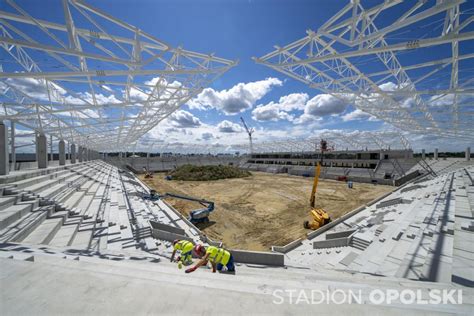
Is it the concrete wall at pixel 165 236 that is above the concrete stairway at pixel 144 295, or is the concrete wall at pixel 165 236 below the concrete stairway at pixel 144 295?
below

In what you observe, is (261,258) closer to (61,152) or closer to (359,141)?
(61,152)

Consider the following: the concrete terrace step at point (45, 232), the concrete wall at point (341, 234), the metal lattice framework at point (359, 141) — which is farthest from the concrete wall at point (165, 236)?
the metal lattice framework at point (359, 141)

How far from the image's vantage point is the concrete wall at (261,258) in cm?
727

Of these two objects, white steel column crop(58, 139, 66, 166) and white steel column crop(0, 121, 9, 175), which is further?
white steel column crop(58, 139, 66, 166)

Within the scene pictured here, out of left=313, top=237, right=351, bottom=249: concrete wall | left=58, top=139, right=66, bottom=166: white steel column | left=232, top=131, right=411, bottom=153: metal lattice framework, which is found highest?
left=232, top=131, right=411, bottom=153: metal lattice framework

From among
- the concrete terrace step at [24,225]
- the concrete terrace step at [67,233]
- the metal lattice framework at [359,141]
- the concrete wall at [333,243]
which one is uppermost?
the metal lattice framework at [359,141]

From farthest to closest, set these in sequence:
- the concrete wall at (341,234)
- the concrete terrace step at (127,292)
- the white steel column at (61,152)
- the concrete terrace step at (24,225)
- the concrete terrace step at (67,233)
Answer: the white steel column at (61,152)
the concrete wall at (341,234)
the concrete terrace step at (67,233)
the concrete terrace step at (24,225)
the concrete terrace step at (127,292)

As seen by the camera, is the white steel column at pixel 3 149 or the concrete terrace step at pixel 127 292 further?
the white steel column at pixel 3 149

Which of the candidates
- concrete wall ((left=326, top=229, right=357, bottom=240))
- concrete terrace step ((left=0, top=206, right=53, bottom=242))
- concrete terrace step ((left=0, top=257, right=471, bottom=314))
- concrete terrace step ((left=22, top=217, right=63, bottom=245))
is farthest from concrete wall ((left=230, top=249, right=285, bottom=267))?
concrete terrace step ((left=0, top=206, right=53, bottom=242))

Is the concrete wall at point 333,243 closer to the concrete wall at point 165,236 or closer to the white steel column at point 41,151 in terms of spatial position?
the concrete wall at point 165,236

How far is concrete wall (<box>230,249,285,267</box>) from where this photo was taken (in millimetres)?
7266

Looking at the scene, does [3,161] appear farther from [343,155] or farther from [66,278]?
[343,155]

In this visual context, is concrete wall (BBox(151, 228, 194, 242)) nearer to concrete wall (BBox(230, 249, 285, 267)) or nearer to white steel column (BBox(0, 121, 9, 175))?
concrete wall (BBox(230, 249, 285, 267))

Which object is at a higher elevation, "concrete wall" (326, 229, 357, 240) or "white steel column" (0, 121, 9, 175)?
"white steel column" (0, 121, 9, 175)
